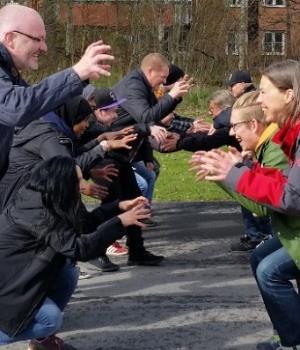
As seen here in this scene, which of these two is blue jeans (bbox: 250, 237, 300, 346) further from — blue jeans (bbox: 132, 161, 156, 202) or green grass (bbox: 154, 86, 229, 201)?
green grass (bbox: 154, 86, 229, 201)

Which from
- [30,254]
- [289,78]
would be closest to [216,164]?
[289,78]

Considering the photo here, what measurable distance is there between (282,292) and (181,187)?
7092 millimetres

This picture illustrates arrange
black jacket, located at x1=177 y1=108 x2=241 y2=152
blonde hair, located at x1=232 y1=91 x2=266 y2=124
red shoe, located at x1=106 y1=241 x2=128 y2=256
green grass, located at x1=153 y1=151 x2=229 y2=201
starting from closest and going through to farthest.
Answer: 1. blonde hair, located at x1=232 y1=91 x2=266 y2=124
2. black jacket, located at x1=177 y1=108 x2=241 y2=152
3. red shoe, located at x1=106 y1=241 x2=128 y2=256
4. green grass, located at x1=153 y1=151 x2=229 y2=201

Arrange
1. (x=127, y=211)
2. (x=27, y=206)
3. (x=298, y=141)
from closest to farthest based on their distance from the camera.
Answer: (x=298, y=141)
(x=27, y=206)
(x=127, y=211)

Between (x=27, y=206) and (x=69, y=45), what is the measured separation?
2496 centimetres

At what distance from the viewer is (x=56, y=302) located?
4.70 m

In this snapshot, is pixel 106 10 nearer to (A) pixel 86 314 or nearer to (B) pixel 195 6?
(B) pixel 195 6

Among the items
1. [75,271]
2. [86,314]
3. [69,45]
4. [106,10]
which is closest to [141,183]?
[86,314]

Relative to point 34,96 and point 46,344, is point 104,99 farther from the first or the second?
point 34,96

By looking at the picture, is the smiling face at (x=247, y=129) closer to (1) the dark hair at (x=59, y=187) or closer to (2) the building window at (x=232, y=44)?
(1) the dark hair at (x=59, y=187)

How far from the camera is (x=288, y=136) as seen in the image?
4.17 metres

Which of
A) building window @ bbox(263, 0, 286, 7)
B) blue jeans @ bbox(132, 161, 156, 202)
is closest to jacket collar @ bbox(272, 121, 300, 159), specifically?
blue jeans @ bbox(132, 161, 156, 202)

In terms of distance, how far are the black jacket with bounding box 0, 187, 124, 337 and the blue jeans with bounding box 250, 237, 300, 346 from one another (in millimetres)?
977

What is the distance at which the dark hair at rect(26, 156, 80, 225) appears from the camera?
4305 mm
